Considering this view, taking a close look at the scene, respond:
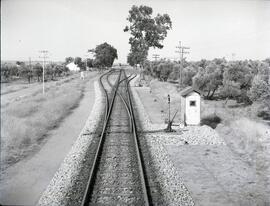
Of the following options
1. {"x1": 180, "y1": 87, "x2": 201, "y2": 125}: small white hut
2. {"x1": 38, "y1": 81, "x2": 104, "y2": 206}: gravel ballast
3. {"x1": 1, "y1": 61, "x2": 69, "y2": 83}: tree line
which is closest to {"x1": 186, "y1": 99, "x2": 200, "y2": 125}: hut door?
{"x1": 180, "y1": 87, "x2": 201, "y2": 125}: small white hut

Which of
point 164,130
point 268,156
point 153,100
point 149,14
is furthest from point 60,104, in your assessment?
point 268,156

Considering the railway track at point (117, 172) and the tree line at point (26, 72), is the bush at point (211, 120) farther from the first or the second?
the tree line at point (26, 72)

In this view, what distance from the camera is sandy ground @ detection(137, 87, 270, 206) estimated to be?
26.6 feet

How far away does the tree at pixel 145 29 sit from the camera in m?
31.4

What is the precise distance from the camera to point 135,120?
17938 mm

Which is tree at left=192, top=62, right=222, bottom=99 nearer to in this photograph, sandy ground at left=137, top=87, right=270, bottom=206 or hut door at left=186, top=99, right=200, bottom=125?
hut door at left=186, top=99, right=200, bottom=125

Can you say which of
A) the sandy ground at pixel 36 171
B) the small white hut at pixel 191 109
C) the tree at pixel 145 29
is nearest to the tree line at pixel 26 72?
the tree at pixel 145 29

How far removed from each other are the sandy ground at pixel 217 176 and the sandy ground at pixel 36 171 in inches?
151

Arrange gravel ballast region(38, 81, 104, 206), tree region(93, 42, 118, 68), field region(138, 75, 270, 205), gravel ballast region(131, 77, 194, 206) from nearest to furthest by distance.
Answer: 1. gravel ballast region(38, 81, 104, 206)
2. gravel ballast region(131, 77, 194, 206)
3. field region(138, 75, 270, 205)
4. tree region(93, 42, 118, 68)

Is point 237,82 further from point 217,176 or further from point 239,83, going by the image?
point 217,176

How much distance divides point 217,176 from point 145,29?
25723mm

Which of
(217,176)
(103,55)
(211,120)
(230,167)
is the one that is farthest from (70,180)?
(103,55)

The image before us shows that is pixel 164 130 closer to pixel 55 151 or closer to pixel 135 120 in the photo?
pixel 135 120

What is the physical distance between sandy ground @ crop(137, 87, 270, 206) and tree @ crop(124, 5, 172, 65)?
20173mm
